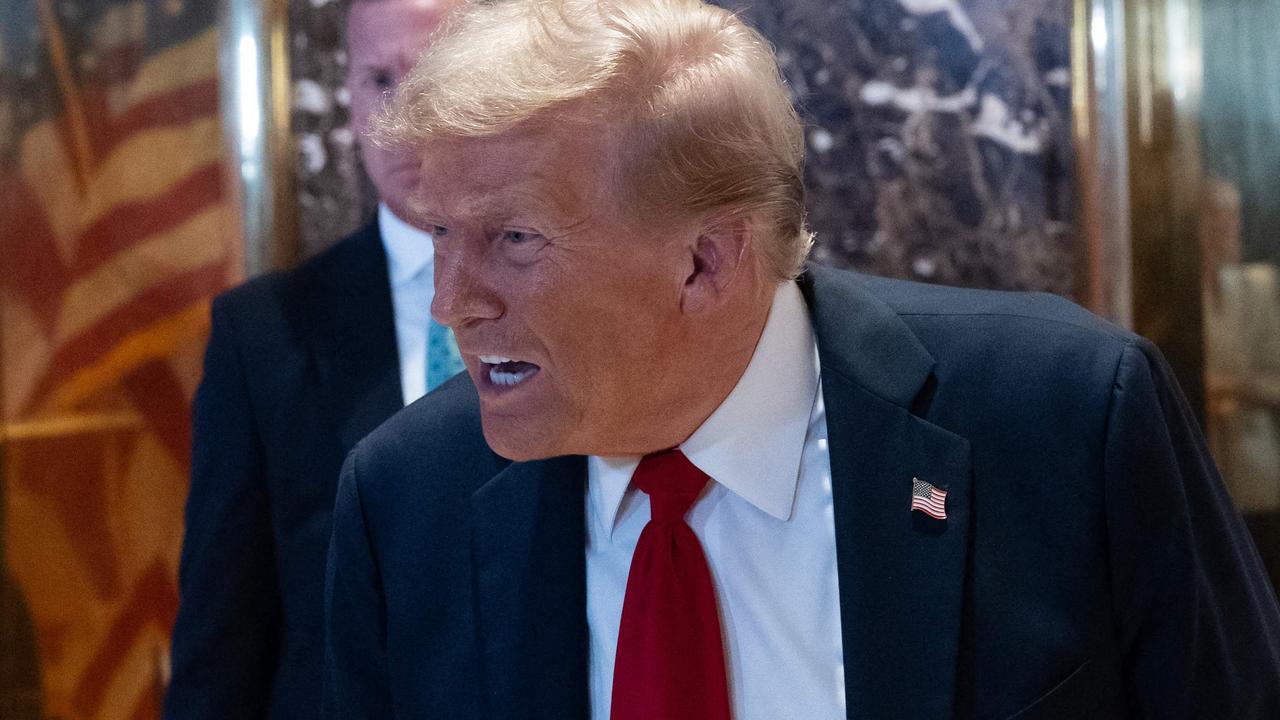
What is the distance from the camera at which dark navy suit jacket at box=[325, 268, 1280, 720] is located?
1278 mm

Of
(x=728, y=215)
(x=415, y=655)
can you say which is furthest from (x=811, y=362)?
(x=415, y=655)

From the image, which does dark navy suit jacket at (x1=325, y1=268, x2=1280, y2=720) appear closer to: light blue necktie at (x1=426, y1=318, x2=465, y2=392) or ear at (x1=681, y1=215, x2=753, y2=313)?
ear at (x1=681, y1=215, x2=753, y2=313)

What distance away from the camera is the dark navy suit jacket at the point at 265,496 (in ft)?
5.95

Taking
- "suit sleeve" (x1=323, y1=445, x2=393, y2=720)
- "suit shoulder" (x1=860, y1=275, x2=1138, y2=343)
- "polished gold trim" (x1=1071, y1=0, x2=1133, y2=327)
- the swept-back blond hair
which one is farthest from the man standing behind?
"polished gold trim" (x1=1071, y1=0, x2=1133, y2=327)

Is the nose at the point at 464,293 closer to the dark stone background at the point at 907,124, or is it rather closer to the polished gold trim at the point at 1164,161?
the dark stone background at the point at 907,124

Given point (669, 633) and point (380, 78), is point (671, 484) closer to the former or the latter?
point (669, 633)

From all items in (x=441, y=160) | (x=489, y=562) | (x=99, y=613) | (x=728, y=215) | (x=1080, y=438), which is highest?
(x=441, y=160)

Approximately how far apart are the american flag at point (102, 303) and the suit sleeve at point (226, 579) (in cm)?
61

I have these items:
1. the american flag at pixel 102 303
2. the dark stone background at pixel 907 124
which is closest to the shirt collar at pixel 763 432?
the dark stone background at pixel 907 124

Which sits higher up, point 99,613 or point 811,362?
point 811,362

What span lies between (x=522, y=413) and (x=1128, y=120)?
154 centimetres

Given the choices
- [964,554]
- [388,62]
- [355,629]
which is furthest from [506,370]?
[388,62]

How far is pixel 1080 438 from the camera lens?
131cm

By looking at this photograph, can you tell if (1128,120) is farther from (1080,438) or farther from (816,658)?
(816,658)
